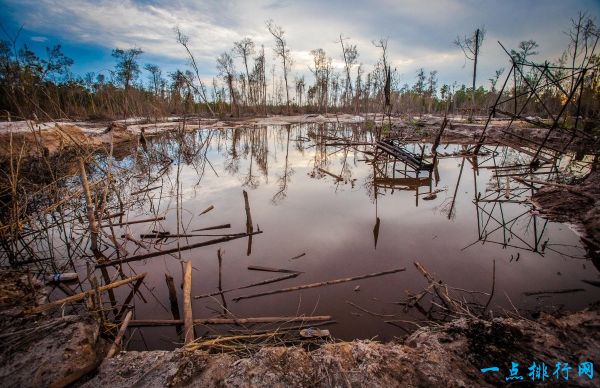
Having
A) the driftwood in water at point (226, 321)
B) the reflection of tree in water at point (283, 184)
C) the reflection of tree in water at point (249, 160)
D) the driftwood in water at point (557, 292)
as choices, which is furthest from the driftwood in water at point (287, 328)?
the reflection of tree in water at point (249, 160)

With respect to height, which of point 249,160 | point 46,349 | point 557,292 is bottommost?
point 557,292

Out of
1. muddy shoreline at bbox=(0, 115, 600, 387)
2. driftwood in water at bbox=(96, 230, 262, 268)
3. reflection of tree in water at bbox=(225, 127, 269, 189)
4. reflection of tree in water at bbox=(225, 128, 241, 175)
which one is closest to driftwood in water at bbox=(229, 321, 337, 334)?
muddy shoreline at bbox=(0, 115, 600, 387)

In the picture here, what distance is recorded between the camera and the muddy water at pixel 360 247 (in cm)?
315

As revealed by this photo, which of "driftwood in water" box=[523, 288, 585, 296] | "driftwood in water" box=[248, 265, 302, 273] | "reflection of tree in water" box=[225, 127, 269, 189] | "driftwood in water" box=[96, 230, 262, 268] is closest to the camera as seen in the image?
"driftwood in water" box=[523, 288, 585, 296]

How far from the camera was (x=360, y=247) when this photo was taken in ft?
14.6

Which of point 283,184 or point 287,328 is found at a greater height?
point 283,184

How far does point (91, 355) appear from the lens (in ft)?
7.12

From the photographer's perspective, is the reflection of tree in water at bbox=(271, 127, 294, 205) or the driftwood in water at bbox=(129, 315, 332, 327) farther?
the reflection of tree in water at bbox=(271, 127, 294, 205)

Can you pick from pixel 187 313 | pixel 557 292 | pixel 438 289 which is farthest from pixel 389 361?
pixel 557 292

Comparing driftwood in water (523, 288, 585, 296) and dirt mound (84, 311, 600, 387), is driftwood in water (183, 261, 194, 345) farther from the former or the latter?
driftwood in water (523, 288, 585, 296)

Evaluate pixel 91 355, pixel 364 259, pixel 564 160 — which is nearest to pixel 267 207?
pixel 364 259

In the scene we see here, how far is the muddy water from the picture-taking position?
3.15m

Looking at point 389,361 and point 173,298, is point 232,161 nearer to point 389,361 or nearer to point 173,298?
point 173,298

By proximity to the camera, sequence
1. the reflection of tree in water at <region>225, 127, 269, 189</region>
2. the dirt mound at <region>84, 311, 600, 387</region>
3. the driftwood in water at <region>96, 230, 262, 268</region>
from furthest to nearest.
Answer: the reflection of tree in water at <region>225, 127, 269, 189</region>
the driftwood in water at <region>96, 230, 262, 268</region>
the dirt mound at <region>84, 311, 600, 387</region>
